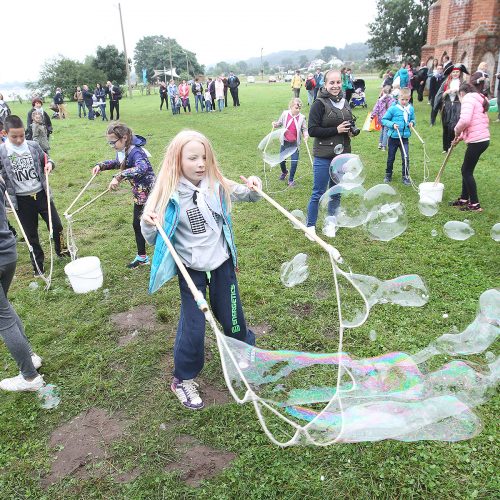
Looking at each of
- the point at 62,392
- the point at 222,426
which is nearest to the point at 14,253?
the point at 62,392

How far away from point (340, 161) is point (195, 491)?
4391 mm

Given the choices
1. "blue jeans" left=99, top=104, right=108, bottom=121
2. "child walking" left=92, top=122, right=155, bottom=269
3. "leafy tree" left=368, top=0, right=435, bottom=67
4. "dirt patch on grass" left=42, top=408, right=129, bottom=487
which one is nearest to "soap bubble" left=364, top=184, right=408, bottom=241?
→ "child walking" left=92, top=122, right=155, bottom=269

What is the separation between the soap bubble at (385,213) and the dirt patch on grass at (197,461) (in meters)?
3.31

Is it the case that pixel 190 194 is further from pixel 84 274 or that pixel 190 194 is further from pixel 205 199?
pixel 84 274

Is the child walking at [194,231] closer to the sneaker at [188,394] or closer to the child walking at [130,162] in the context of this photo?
the sneaker at [188,394]

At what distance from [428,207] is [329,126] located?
2125 mm

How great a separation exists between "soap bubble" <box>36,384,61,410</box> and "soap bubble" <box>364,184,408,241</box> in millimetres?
3851

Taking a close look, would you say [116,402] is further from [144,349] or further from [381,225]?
[381,225]

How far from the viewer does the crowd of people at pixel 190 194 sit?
118 inches

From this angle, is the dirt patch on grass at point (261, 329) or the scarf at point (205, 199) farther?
→ the dirt patch on grass at point (261, 329)

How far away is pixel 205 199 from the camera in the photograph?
10.0 feet

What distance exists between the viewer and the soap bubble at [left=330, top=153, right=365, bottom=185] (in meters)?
5.78

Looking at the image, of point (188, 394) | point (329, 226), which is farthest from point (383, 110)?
point (188, 394)

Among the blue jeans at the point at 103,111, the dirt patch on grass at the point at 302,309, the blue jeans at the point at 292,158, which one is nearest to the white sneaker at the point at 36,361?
the dirt patch on grass at the point at 302,309
